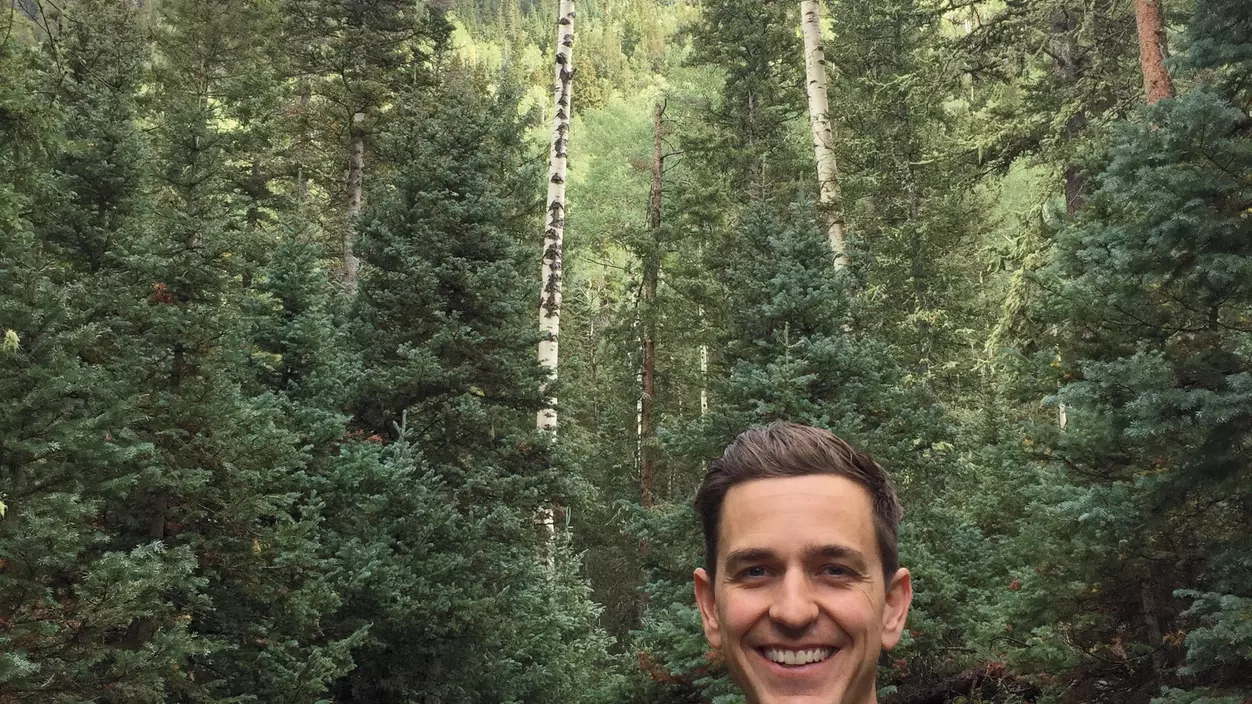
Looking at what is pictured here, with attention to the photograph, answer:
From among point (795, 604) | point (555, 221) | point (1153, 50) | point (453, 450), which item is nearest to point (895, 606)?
point (795, 604)

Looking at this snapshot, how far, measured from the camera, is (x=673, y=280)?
2397 centimetres

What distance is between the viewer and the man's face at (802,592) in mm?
1959

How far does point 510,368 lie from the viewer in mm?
13531

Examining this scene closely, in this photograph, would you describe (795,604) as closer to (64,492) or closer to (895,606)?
(895,606)

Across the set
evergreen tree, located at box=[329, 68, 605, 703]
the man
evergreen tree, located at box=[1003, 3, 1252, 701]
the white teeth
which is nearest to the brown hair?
the man

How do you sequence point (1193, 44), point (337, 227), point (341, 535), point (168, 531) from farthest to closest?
point (337, 227) < point (341, 535) < point (168, 531) < point (1193, 44)

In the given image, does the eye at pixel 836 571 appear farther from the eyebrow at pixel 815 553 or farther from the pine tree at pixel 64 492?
the pine tree at pixel 64 492

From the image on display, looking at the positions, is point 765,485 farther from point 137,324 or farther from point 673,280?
point 673,280

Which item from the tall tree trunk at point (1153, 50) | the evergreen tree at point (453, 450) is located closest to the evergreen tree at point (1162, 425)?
the tall tree trunk at point (1153, 50)

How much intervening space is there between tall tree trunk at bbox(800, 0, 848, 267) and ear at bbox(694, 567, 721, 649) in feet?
35.9

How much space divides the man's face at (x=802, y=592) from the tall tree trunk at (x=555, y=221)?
12398mm

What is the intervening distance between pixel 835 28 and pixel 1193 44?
61.5ft

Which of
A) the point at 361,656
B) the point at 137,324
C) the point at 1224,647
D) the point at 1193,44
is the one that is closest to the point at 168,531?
the point at 137,324

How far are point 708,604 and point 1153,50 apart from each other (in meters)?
8.64
